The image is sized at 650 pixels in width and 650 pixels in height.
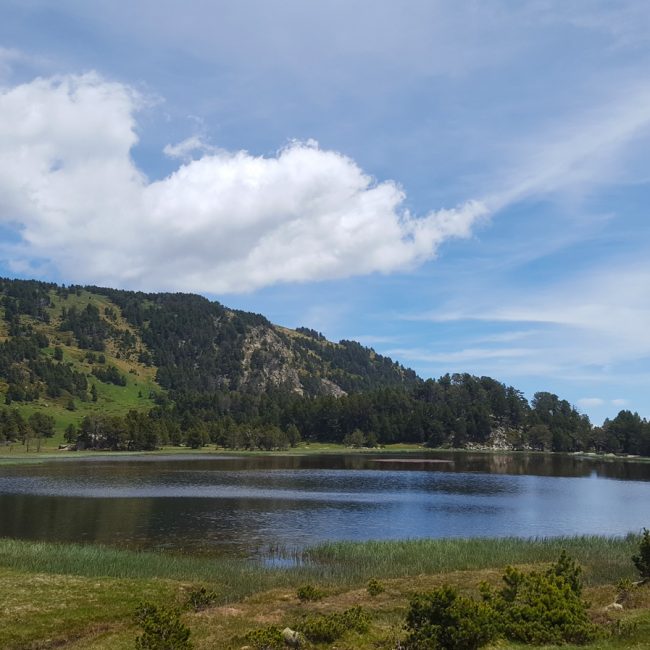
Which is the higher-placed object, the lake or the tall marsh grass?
the tall marsh grass

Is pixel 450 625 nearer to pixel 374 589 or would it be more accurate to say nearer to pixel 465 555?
pixel 374 589

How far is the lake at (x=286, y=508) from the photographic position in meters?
58.3

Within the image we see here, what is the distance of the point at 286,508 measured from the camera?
7762 cm

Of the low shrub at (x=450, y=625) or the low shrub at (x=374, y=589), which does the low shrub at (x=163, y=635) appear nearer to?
the low shrub at (x=450, y=625)

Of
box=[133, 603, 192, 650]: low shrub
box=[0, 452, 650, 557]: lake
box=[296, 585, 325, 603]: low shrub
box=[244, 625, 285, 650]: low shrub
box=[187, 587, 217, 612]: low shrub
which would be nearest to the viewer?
box=[133, 603, 192, 650]: low shrub

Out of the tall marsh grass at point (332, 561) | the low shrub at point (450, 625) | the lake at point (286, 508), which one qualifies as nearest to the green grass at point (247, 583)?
the tall marsh grass at point (332, 561)

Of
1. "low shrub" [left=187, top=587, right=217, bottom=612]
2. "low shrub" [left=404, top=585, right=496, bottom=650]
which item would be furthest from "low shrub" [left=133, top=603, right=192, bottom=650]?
"low shrub" [left=187, top=587, right=217, bottom=612]

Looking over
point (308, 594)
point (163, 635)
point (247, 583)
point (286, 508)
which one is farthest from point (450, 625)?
point (286, 508)

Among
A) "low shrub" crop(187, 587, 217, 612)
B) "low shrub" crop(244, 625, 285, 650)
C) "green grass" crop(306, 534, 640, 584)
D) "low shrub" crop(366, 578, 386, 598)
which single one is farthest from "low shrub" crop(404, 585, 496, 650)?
"green grass" crop(306, 534, 640, 584)

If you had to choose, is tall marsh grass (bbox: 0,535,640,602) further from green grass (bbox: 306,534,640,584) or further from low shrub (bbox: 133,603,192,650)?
low shrub (bbox: 133,603,192,650)

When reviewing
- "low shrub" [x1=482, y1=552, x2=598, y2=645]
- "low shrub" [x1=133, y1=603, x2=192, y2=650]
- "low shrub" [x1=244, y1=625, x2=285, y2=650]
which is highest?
"low shrub" [x1=482, y1=552, x2=598, y2=645]

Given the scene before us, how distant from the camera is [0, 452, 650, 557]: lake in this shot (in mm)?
58281

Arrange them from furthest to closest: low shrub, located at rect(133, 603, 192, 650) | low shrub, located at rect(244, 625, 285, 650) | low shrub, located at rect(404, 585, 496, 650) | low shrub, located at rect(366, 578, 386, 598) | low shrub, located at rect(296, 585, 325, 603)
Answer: low shrub, located at rect(366, 578, 386, 598) < low shrub, located at rect(296, 585, 325, 603) < low shrub, located at rect(244, 625, 285, 650) < low shrub, located at rect(133, 603, 192, 650) < low shrub, located at rect(404, 585, 496, 650)

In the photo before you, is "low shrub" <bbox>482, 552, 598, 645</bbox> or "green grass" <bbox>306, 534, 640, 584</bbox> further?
"green grass" <bbox>306, 534, 640, 584</bbox>
